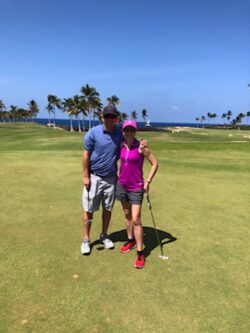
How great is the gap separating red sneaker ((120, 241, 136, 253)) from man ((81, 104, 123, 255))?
0.72ft

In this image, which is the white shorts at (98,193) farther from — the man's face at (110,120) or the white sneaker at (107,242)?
the man's face at (110,120)

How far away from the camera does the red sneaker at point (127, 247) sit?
627cm

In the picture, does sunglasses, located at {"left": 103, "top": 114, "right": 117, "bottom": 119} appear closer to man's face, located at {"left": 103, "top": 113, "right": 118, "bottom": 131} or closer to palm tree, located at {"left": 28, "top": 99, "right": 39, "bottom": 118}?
man's face, located at {"left": 103, "top": 113, "right": 118, "bottom": 131}

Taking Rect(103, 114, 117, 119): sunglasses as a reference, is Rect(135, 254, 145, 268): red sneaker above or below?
below

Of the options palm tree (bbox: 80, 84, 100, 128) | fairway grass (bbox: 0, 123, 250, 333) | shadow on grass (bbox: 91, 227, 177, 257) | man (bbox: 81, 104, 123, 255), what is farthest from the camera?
palm tree (bbox: 80, 84, 100, 128)

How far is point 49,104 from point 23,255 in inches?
5077

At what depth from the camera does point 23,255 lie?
5.88 meters

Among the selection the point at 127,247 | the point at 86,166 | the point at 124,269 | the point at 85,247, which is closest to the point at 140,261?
the point at 124,269

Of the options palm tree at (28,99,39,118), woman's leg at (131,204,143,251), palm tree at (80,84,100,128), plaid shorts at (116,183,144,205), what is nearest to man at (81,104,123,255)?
plaid shorts at (116,183,144,205)

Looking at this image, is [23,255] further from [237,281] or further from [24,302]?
[237,281]

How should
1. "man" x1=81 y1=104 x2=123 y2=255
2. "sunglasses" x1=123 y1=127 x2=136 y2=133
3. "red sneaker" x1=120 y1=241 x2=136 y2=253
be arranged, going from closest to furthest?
"sunglasses" x1=123 y1=127 x2=136 y2=133, "man" x1=81 y1=104 x2=123 y2=255, "red sneaker" x1=120 y1=241 x2=136 y2=253

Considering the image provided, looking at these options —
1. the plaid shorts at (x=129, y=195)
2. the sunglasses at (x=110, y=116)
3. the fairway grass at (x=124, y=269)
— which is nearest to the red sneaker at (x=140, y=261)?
the fairway grass at (x=124, y=269)

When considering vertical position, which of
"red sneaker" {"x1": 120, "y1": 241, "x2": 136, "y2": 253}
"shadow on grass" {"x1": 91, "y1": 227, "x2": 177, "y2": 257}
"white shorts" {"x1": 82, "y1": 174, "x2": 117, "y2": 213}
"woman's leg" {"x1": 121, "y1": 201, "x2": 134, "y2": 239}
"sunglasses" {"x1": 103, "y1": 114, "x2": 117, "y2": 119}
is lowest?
"shadow on grass" {"x1": 91, "y1": 227, "x2": 177, "y2": 257}

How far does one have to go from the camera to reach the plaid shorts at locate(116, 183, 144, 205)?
5980 mm
